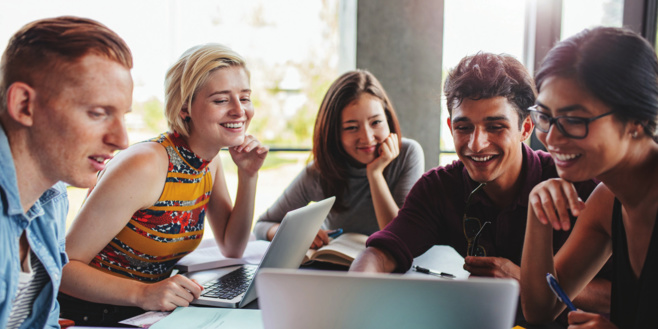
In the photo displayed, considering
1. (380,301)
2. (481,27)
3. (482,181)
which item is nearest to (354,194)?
(482,181)

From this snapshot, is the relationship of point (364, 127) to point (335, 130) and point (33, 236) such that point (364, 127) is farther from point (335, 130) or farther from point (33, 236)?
point (33, 236)

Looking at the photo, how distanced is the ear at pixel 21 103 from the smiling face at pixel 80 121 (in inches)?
0.4

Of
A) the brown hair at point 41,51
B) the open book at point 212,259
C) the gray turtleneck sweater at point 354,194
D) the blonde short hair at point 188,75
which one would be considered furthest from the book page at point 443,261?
the brown hair at point 41,51

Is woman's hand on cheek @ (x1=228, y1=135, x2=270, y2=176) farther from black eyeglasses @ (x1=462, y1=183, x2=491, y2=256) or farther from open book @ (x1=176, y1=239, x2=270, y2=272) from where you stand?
black eyeglasses @ (x1=462, y1=183, x2=491, y2=256)

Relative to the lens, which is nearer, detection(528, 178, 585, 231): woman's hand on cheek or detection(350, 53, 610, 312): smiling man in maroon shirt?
detection(528, 178, 585, 231): woman's hand on cheek

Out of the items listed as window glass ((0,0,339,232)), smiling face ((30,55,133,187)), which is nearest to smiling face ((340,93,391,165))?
smiling face ((30,55,133,187))

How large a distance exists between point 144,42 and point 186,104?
13.1 ft

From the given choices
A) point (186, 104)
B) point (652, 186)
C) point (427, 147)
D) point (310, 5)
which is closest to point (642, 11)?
point (427, 147)

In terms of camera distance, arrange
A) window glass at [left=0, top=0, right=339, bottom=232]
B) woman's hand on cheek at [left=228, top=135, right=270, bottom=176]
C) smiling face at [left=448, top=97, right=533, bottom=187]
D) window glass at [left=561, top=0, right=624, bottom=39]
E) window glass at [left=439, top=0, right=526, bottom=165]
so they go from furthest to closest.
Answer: window glass at [left=0, top=0, right=339, bottom=232]
window glass at [left=439, top=0, right=526, bottom=165]
window glass at [left=561, top=0, right=624, bottom=39]
woman's hand on cheek at [left=228, top=135, right=270, bottom=176]
smiling face at [left=448, top=97, right=533, bottom=187]

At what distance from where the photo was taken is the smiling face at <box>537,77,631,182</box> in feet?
3.34

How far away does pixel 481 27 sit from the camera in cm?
354

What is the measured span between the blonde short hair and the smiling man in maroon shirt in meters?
0.76

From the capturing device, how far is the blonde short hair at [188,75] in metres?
1.62

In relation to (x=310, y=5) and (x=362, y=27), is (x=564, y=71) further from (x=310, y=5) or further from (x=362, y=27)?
(x=310, y=5)
